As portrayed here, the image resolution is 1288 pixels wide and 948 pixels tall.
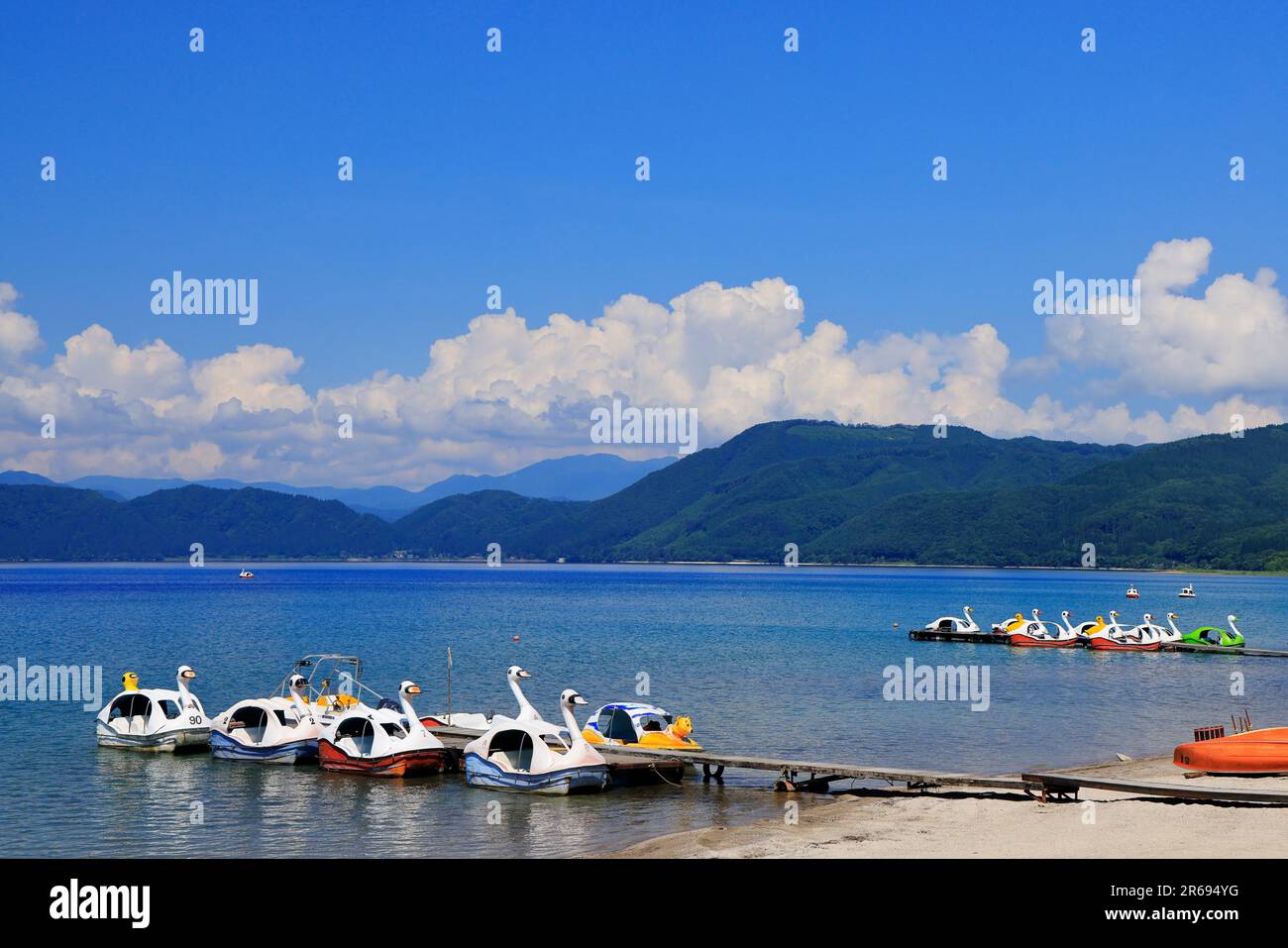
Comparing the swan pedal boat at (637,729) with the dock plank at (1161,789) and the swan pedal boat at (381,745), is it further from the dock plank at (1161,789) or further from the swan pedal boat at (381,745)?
the dock plank at (1161,789)

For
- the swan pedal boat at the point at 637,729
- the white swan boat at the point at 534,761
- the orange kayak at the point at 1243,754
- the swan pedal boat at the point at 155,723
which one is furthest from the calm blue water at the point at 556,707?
the orange kayak at the point at 1243,754

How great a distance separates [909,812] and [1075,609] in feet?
405

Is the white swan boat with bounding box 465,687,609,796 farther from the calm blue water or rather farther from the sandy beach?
the sandy beach

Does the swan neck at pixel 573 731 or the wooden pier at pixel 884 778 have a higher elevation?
the swan neck at pixel 573 731

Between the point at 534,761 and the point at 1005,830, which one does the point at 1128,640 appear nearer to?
the point at 534,761

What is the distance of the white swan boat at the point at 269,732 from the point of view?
37.6 meters

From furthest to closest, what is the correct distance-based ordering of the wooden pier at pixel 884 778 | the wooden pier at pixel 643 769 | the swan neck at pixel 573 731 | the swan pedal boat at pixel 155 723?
the swan pedal boat at pixel 155 723 < the wooden pier at pixel 643 769 < the swan neck at pixel 573 731 < the wooden pier at pixel 884 778

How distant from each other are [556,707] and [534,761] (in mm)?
19794

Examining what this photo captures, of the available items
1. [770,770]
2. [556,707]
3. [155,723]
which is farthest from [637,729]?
[155,723]

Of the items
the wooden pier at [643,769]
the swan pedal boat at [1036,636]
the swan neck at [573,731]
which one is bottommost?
A: the swan pedal boat at [1036,636]

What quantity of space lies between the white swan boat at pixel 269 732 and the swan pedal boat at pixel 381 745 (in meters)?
0.96

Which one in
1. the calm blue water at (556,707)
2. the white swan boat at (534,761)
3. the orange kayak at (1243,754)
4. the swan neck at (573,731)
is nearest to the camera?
the calm blue water at (556,707)

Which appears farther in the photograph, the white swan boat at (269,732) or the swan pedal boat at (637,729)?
the white swan boat at (269,732)

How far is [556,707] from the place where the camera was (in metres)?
52.0
